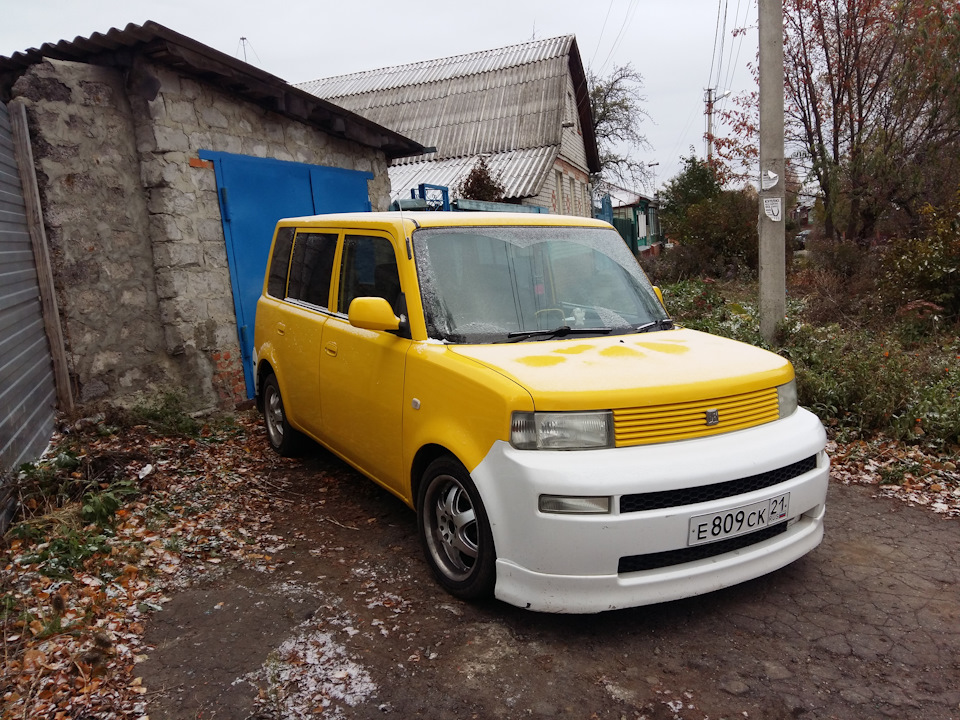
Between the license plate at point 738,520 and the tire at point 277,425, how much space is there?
3544 mm

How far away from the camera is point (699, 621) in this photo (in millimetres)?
3316

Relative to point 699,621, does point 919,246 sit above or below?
above

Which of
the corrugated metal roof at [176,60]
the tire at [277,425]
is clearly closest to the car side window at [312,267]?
the tire at [277,425]

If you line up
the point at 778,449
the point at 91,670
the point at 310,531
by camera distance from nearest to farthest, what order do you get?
the point at 91,670, the point at 778,449, the point at 310,531

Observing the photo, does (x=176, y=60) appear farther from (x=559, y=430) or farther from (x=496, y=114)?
(x=496, y=114)

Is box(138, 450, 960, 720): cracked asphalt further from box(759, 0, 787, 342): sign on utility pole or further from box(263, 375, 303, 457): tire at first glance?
box(759, 0, 787, 342): sign on utility pole

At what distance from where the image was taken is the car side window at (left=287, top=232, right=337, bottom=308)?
15.8 ft

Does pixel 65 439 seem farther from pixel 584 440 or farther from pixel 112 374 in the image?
pixel 584 440

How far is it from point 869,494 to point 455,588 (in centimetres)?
320

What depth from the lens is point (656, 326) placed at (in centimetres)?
417

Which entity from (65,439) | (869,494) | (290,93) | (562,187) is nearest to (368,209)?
(290,93)

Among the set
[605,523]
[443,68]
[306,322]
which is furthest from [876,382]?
[443,68]

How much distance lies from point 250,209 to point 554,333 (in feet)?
15.9

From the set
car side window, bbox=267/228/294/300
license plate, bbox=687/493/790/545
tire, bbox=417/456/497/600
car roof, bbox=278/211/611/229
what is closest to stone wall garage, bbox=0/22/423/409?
car side window, bbox=267/228/294/300
